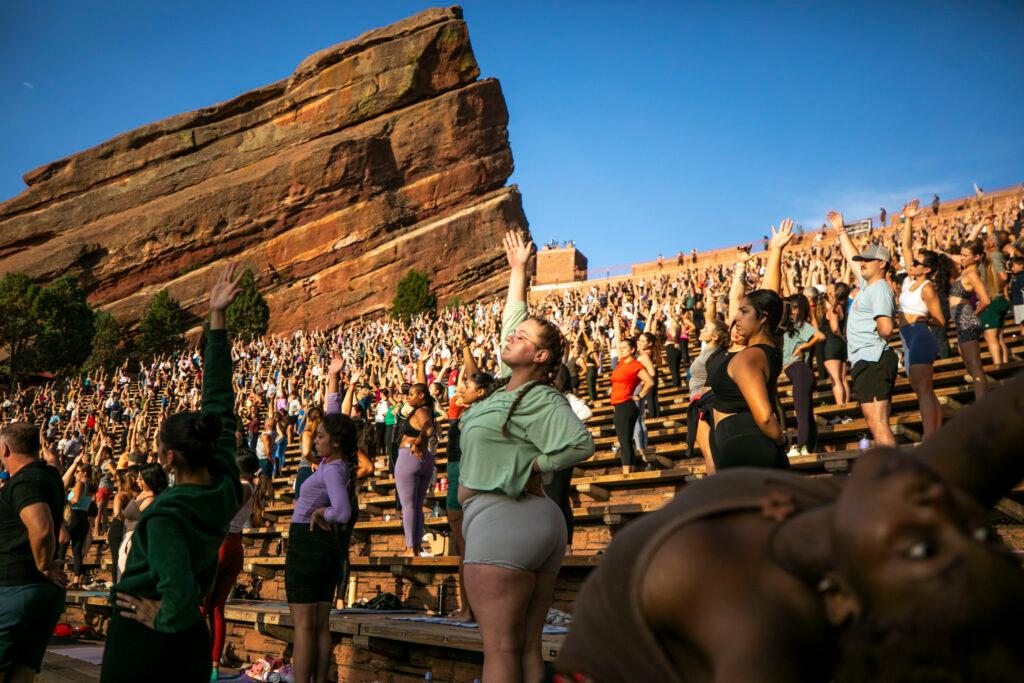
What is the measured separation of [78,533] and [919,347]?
37.2ft

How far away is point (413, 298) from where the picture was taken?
55.0 metres

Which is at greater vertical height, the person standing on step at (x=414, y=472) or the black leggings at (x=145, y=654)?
the person standing on step at (x=414, y=472)

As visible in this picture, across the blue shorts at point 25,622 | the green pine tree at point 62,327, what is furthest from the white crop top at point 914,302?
the green pine tree at point 62,327

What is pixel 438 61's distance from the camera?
2662 inches

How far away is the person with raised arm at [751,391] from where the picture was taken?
3.79m

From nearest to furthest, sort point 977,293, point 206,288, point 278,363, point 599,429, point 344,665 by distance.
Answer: point 344,665
point 977,293
point 599,429
point 278,363
point 206,288

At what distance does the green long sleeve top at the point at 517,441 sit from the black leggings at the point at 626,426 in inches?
200

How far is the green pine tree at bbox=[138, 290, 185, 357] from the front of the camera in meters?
52.5

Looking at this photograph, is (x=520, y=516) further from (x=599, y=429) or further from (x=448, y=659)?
(x=599, y=429)

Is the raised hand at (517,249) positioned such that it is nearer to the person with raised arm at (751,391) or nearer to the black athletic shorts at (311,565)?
the person with raised arm at (751,391)

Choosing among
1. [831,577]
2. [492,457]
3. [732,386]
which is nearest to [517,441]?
[492,457]

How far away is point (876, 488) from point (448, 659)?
5050mm

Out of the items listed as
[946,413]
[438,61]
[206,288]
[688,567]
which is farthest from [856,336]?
[438,61]

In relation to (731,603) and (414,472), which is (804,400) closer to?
(414,472)
